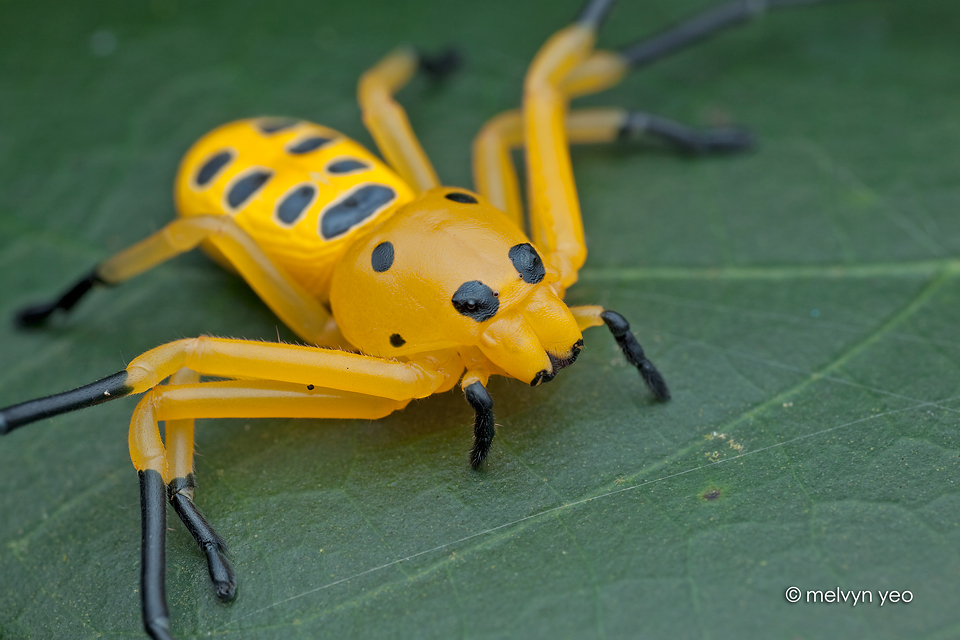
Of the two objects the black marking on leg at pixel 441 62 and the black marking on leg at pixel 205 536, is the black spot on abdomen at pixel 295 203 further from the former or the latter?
the black marking on leg at pixel 441 62

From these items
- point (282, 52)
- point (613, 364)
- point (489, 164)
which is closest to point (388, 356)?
point (613, 364)

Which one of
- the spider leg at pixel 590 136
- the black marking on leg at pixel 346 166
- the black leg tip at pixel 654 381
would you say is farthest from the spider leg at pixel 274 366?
the spider leg at pixel 590 136

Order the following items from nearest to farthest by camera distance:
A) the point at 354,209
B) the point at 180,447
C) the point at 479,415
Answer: the point at 479,415 < the point at 180,447 < the point at 354,209

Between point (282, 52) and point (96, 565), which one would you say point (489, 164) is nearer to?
point (282, 52)

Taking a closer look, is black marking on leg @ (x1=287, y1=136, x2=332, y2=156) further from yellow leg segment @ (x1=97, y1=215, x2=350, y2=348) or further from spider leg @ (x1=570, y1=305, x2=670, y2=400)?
spider leg @ (x1=570, y1=305, x2=670, y2=400)

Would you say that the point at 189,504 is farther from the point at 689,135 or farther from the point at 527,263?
the point at 689,135

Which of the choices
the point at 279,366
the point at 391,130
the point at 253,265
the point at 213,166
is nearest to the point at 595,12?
the point at 391,130
